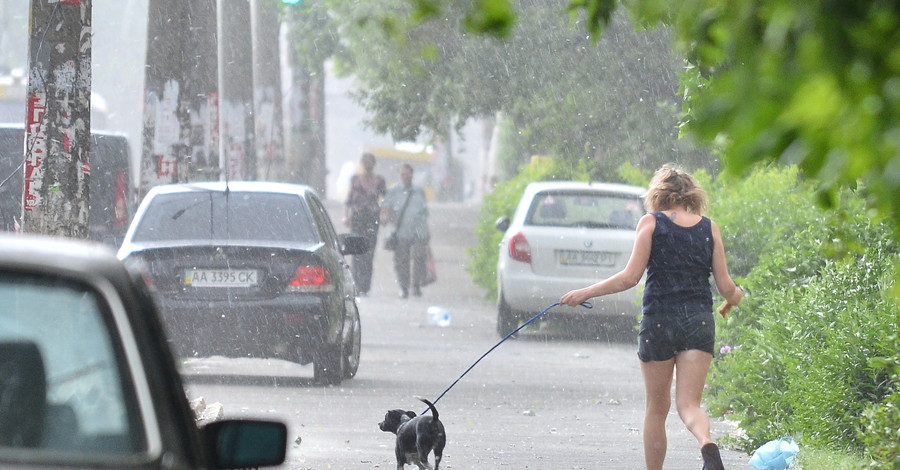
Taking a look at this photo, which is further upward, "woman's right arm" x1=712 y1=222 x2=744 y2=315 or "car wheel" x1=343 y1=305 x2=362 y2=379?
"woman's right arm" x1=712 y1=222 x2=744 y2=315

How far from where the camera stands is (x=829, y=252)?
5.56 metres

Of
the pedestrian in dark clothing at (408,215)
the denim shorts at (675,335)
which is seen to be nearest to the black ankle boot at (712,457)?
the denim shorts at (675,335)

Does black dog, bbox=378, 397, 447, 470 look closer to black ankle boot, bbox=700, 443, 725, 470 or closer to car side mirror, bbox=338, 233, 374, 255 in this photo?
black ankle boot, bbox=700, 443, 725, 470

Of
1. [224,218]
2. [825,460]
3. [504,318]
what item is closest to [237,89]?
[504,318]

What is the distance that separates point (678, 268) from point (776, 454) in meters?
1.38

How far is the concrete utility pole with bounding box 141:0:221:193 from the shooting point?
14453 mm

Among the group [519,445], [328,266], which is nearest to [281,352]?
[328,266]

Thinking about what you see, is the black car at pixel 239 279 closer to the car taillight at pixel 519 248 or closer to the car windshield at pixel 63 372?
the car taillight at pixel 519 248

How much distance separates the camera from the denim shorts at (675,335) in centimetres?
744

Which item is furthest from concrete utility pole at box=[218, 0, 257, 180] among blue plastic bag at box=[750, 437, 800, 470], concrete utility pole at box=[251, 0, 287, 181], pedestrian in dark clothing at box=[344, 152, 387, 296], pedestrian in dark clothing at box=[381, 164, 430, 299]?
blue plastic bag at box=[750, 437, 800, 470]

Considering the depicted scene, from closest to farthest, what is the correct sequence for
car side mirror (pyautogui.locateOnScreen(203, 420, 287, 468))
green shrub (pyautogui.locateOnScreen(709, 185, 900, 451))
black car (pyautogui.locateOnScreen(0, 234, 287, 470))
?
black car (pyautogui.locateOnScreen(0, 234, 287, 470)) → car side mirror (pyautogui.locateOnScreen(203, 420, 287, 468)) → green shrub (pyautogui.locateOnScreen(709, 185, 900, 451))

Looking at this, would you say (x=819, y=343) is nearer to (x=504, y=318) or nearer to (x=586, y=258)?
(x=586, y=258)

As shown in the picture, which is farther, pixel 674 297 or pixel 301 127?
pixel 301 127

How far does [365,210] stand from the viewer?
74.9ft
